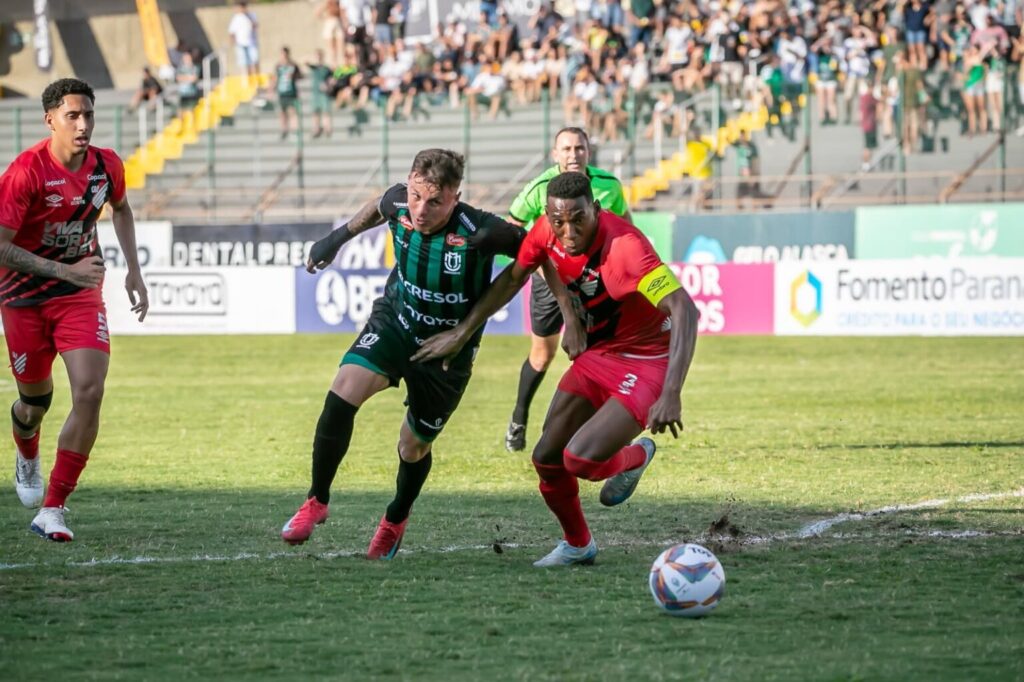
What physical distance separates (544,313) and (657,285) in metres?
4.65

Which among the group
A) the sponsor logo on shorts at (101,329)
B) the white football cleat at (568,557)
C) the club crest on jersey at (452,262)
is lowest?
the white football cleat at (568,557)

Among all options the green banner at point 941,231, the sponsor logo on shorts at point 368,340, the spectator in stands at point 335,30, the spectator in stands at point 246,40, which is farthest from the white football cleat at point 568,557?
the spectator in stands at point 246,40

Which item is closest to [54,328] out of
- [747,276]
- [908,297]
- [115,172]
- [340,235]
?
[115,172]

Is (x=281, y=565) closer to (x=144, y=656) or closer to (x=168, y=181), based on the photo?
(x=144, y=656)

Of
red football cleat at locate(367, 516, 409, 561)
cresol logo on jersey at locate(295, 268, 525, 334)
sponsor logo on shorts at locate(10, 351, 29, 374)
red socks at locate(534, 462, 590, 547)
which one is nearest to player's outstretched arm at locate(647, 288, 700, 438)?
red socks at locate(534, 462, 590, 547)

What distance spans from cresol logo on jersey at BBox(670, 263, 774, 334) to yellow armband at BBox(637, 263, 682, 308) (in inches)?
625

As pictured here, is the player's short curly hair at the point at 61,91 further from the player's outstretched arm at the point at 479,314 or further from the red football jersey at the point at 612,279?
the red football jersey at the point at 612,279

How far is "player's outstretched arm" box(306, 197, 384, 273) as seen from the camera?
7832 mm

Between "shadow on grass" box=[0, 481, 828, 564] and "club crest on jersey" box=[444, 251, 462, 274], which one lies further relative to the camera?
"shadow on grass" box=[0, 481, 828, 564]

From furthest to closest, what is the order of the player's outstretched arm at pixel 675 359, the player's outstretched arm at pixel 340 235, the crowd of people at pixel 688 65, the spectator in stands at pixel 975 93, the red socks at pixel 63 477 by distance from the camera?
the crowd of people at pixel 688 65 < the spectator in stands at pixel 975 93 < the red socks at pixel 63 477 < the player's outstretched arm at pixel 340 235 < the player's outstretched arm at pixel 675 359

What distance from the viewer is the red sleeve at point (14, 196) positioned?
26.0ft

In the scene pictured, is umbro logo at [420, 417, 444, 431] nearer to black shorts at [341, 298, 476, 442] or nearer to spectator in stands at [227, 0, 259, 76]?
black shorts at [341, 298, 476, 442]

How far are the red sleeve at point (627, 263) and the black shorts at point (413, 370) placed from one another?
0.91 meters

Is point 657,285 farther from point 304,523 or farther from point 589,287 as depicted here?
point 304,523
